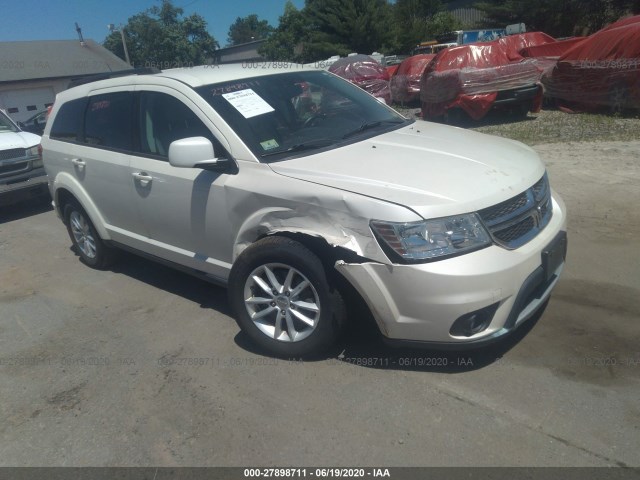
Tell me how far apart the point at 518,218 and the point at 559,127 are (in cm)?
854

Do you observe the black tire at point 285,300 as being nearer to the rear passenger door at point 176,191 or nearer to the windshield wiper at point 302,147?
the rear passenger door at point 176,191

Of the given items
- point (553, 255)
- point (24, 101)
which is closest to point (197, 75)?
point (553, 255)

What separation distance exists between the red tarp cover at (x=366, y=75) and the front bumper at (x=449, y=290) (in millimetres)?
14443

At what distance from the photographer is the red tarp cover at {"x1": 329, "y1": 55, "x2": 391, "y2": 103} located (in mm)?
16922

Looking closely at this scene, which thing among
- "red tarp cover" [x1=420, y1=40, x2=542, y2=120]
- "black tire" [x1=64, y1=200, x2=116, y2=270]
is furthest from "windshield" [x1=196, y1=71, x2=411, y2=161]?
"red tarp cover" [x1=420, y1=40, x2=542, y2=120]

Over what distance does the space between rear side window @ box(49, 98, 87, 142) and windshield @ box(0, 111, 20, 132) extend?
13.9 ft

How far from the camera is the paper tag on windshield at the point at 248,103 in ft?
12.5

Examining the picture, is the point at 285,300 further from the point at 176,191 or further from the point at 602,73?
the point at 602,73

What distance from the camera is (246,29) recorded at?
12212cm

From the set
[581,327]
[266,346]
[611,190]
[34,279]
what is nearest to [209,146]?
[266,346]

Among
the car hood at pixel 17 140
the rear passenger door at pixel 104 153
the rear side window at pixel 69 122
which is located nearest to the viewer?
the rear passenger door at pixel 104 153

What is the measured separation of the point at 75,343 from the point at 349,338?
2119 mm

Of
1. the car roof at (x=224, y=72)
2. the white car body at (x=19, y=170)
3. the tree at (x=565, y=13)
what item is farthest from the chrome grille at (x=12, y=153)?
the tree at (x=565, y=13)

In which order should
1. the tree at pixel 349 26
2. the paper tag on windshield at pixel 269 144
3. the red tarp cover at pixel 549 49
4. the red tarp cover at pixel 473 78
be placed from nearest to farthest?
the paper tag on windshield at pixel 269 144
the red tarp cover at pixel 473 78
the red tarp cover at pixel 549 49
the tree at pixel 349 26
